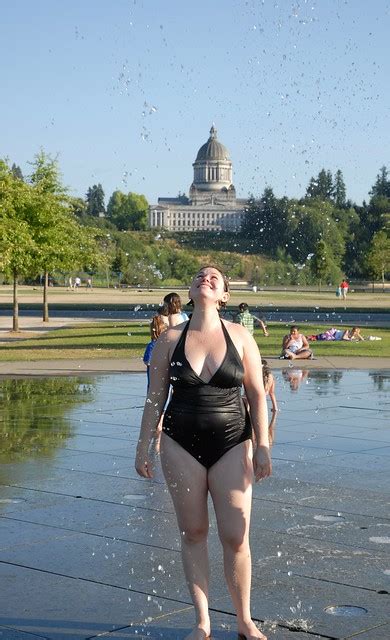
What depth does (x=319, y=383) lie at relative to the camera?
17.1m

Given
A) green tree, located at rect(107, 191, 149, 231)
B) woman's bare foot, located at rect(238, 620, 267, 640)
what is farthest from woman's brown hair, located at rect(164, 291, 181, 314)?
green tree, located at rect(107, 191, 149, 231)

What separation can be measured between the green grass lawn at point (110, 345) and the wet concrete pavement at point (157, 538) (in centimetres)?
1038

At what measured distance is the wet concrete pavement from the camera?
5305 millimetres

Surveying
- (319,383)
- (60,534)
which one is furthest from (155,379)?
(319,383)

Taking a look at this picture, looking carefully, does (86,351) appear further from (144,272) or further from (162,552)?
(144,272)

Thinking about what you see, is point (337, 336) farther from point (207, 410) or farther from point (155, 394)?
point (207, 410)

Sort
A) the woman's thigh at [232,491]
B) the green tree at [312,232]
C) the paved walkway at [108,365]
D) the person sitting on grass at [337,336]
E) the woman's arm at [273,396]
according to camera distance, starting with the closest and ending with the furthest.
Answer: the woman's thigh at [232,491], the woman's arm at [273,396], the paved walkway at [108,365], the person sitting on grass at [337,336], the green tree at [312,232]

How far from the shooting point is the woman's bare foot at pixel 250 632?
489cm

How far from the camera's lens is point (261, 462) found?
4.98 m

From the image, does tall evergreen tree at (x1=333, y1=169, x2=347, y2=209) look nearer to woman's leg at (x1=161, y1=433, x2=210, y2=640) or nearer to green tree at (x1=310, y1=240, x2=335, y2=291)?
green tree at (x1=310, y1=240, x2=335, y2=291)

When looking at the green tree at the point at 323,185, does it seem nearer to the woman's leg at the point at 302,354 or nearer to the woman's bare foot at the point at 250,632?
the woman's leg at the point at 302,354

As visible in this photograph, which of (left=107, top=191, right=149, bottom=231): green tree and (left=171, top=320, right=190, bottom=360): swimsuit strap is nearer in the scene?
(left=171, top=320, right=190, bottom=360): swimsuit strap

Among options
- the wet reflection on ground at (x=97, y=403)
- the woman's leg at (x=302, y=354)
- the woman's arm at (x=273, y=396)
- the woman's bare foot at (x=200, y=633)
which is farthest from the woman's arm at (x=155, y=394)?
the woman's leg at (x=302, y=354)

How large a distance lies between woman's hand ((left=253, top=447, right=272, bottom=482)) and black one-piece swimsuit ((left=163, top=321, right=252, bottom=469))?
0.31 feet
